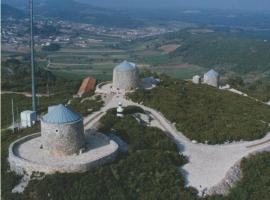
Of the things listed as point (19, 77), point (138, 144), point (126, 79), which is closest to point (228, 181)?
point (138, 144)

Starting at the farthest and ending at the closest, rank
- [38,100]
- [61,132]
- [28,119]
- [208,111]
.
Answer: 1. [38,100]
2. [28,119]
3. [208,111]
4. [61,132]

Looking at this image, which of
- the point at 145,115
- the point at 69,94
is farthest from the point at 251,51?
the point at 145,115

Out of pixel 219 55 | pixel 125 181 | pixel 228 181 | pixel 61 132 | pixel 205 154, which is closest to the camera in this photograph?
pixel 125 181

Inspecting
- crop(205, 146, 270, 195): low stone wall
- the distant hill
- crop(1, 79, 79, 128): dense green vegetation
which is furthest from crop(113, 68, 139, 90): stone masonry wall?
the distant hill

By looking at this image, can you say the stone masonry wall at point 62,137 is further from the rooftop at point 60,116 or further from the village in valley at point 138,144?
the rooftop at point 60,116

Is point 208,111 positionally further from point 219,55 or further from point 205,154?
point 219,55

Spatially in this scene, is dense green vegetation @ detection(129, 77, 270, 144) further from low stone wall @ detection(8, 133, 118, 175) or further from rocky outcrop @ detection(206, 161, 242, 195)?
low stone wall @ detection(8, 133, 118, 175)

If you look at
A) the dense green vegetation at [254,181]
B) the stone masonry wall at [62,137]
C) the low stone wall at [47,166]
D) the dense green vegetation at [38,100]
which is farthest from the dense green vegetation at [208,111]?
the dense green vegetation at [38,100]

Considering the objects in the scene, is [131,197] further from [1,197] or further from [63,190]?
[1,197]
